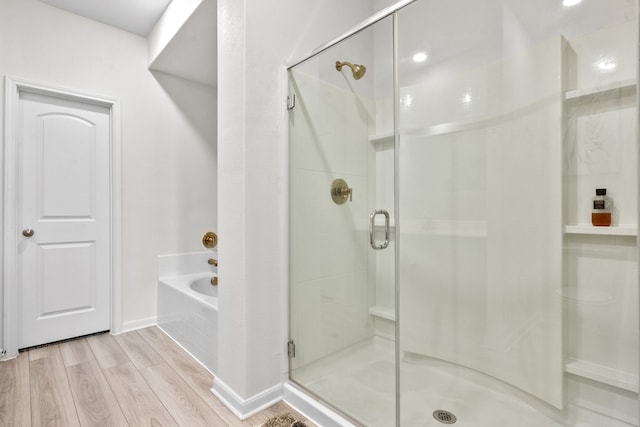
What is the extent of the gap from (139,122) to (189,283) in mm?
1475

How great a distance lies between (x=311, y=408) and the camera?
1539 mm

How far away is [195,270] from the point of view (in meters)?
3.06

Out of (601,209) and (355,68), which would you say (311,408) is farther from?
(355,68)

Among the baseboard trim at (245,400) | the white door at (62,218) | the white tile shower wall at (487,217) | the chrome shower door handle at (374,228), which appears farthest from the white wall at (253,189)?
the white door at (62,218)

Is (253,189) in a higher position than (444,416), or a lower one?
higher

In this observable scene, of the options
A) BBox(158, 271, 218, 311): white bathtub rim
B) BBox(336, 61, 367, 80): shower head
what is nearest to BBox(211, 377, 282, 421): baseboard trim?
BBox(158, 271, 218, 311): white bathtub rim

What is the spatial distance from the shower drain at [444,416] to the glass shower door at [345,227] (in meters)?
0.19

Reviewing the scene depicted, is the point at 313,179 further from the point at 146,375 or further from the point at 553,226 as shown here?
the point at 146,375

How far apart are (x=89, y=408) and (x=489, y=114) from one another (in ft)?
7.74

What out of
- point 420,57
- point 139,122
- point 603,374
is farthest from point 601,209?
point 139,122

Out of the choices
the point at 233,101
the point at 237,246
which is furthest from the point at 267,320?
the point at 233,101

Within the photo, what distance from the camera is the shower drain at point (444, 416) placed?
131cm

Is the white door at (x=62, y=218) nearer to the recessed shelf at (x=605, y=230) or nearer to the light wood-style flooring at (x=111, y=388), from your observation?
the light wood-style flooring at (x=111, y=388)

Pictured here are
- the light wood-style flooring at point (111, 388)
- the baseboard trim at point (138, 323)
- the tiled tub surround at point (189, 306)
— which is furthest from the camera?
the baseboard trim at point (138, 323)
